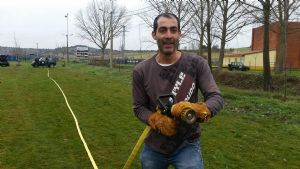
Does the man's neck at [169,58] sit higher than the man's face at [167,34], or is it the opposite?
the man's face at [167,34]

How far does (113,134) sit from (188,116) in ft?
27.4

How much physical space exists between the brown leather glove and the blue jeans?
11.1 inches

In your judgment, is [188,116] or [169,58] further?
[169,58]

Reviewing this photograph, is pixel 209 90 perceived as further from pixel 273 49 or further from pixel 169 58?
pixel 273 49

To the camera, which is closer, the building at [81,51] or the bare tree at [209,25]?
the bare tree at [209,25]

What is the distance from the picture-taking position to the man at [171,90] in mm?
3811

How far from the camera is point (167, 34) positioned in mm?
3787

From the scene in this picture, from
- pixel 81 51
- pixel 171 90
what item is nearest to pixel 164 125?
pixel 171 90

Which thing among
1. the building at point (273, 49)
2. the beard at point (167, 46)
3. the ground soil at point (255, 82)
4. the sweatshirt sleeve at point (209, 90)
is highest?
the building at point (273, 49)

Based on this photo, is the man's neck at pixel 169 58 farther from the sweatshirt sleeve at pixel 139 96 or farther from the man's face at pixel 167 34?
the sweatshirt sleeve at pixel 139 96

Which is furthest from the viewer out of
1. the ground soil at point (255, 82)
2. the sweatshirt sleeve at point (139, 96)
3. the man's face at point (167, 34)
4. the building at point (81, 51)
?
the building at point (81, 51)

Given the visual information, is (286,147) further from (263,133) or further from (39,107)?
(39,107)

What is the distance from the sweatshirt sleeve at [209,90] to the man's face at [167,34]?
0.31m

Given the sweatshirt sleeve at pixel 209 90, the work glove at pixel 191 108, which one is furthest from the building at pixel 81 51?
the work glove at pixel 191 108
